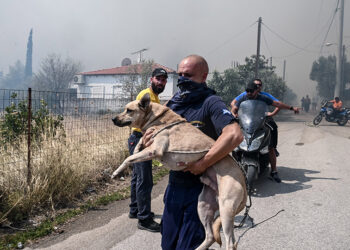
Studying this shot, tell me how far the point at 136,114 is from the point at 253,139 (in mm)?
3193

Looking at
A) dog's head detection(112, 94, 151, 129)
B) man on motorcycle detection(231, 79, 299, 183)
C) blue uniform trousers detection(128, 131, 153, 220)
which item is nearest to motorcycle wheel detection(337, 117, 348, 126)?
man on motorcycle detection(231, 79, 299, 183)

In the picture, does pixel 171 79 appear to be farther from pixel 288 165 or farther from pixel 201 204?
pixel 201 204

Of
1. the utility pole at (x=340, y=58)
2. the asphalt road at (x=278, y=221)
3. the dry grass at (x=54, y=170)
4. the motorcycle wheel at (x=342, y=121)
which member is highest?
the utility pole at (x=340, y=58)

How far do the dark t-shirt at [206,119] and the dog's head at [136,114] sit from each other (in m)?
0.31

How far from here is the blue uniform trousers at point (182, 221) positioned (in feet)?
6.73

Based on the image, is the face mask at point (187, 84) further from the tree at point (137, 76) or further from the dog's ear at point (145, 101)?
the tree at point (137, 76)

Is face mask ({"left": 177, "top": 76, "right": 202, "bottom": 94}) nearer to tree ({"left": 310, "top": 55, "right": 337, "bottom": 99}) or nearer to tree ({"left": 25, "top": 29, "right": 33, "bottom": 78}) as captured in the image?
tree ({"left": 310, "top": 55, "right": 337, "bottom": 99})

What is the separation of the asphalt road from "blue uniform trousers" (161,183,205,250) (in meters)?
1.36

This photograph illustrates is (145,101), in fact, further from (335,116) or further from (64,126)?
(335,116)

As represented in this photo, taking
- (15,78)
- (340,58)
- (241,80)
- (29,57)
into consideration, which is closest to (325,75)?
(340,58)

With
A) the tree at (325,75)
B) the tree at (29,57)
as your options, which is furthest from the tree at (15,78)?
the tree at (325,75)

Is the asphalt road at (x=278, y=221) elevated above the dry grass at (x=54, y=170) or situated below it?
below

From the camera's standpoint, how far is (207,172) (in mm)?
2053

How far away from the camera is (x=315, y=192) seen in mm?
5211
